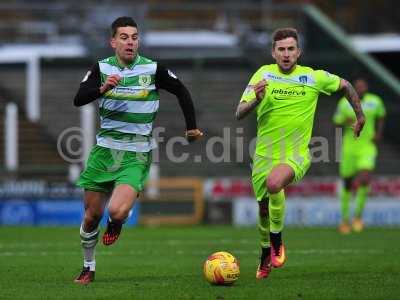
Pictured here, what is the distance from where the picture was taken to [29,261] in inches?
529

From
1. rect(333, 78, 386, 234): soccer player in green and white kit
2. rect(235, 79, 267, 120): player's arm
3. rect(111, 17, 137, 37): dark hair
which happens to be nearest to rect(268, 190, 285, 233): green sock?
rect(235, 79, 267, 120): player's arm

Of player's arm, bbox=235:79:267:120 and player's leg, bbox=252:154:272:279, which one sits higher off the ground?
player's arm, bbox=235:79:267:120

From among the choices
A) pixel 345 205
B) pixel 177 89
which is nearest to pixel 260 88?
pixel 177 89

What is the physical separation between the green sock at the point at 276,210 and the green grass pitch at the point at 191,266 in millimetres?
501

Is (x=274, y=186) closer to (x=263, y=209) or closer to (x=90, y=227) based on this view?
(x=263, y=209)

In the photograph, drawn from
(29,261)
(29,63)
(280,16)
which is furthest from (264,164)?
(280,16)

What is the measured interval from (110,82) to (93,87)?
396mm

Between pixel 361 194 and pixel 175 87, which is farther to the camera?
pixel 361 194

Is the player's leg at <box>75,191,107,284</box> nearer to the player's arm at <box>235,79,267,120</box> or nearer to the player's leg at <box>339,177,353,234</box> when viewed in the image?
the player's arm at <box>235,79,267,120</box>

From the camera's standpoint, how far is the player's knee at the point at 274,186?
36.3ft

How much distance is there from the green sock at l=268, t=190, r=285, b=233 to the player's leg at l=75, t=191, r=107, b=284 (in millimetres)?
1628

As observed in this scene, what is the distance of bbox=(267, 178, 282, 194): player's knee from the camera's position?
11062 millimetres

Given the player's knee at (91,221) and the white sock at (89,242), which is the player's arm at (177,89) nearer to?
the player's knee at (91,221)

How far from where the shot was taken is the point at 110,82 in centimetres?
1013
